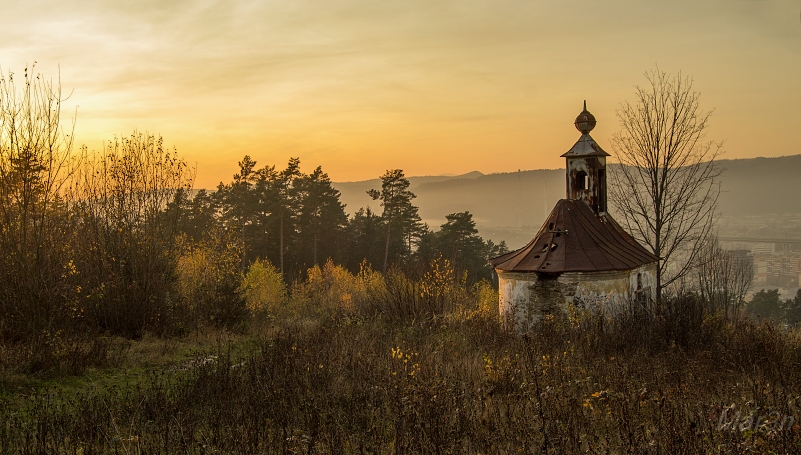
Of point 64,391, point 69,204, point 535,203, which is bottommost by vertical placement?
point 64,391

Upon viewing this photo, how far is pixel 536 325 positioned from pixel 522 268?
6.20ft

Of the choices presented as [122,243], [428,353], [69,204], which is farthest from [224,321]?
[428,353]

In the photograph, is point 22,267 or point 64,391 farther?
point 22,267

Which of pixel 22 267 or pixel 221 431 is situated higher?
pixel 22 267

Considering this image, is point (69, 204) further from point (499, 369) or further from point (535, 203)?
point (535, 203)

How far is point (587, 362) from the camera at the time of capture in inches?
361

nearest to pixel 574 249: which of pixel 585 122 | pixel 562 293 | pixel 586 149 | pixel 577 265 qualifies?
pixel 577 265

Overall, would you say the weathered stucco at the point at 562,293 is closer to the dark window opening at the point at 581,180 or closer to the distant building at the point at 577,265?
the distant building at the point at 577,265

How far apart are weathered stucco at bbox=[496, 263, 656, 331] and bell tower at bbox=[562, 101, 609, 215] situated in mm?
3206

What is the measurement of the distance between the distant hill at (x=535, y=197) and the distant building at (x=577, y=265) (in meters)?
36.7

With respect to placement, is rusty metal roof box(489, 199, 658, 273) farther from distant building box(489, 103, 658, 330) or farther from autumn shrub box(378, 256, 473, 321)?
autumn shrub box(378, 256, 473, 321)

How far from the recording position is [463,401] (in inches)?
279

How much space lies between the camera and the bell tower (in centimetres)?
1970

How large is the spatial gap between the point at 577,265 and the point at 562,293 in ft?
2.88
